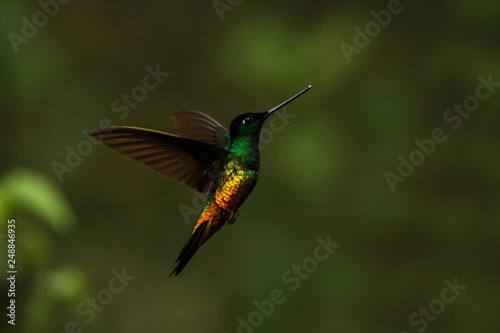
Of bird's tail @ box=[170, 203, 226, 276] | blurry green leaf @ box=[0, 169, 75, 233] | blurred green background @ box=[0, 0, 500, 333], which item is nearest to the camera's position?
bird's tail @ box=[170, 203, 226, 276]

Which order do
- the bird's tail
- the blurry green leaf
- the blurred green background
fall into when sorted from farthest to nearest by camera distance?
1. the blurred green background
2. the blurry green leaf
3. the bird's tail

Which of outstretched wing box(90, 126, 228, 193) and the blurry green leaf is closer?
outstretched wing box(90, 126, 228, 193)

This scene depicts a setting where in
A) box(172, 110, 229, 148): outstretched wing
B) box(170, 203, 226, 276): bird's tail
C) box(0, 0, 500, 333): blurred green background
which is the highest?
box(172, 110, 229, 148): outstretched wing

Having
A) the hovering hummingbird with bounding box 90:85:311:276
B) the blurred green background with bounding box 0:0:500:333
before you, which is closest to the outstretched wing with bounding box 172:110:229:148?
the hovering hummingbird with bounding box 90:85:311:276

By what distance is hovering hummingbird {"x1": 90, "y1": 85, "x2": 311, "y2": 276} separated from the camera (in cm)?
26

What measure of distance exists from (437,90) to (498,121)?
0.59ft

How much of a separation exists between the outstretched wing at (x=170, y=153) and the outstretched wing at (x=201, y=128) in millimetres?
28

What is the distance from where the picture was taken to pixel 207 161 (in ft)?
1.01

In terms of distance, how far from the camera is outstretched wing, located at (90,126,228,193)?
256 millimetres

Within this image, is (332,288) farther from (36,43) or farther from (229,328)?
(36,43)

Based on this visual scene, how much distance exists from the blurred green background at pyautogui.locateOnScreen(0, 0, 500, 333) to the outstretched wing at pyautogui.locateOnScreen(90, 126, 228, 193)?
4.00 feet

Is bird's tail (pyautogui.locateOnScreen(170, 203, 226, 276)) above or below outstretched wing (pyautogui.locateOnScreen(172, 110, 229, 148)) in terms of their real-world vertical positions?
below

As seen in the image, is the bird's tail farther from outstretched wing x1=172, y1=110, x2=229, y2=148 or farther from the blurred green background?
the blurred green background

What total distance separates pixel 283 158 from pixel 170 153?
1381 mm
